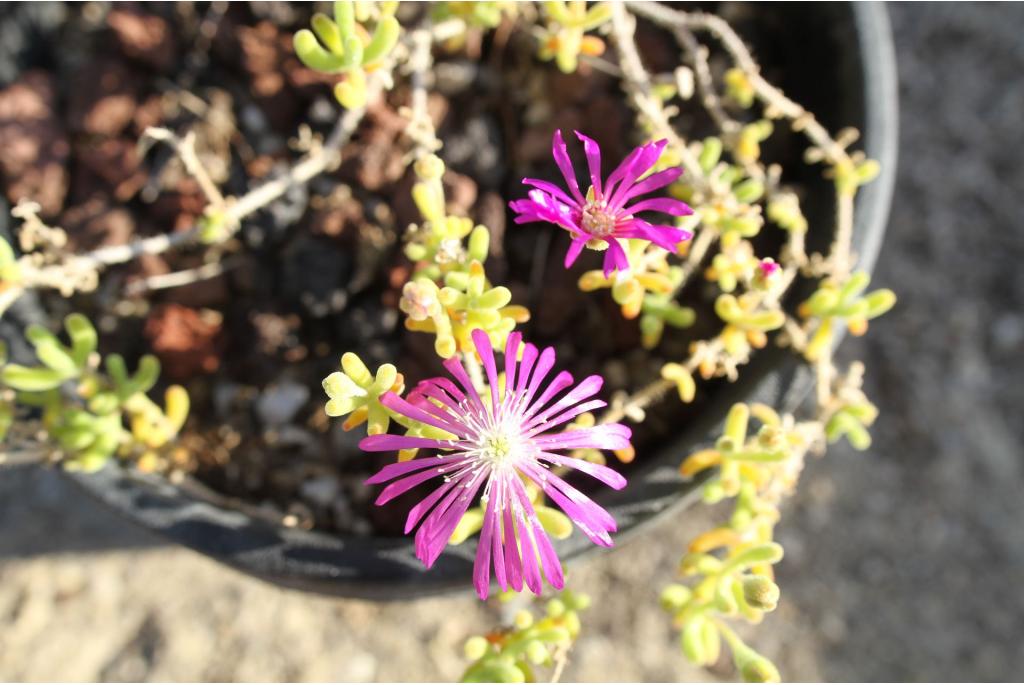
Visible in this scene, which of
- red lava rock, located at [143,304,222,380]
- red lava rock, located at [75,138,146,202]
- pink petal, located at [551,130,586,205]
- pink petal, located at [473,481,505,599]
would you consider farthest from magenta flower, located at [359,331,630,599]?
red lava rock, located at [75,138,146,202]

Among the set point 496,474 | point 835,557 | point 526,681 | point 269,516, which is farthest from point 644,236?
point 835,557

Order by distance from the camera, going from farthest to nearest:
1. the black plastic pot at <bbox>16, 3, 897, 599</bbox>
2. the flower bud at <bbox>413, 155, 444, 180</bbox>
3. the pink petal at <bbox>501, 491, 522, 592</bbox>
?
1. the black plastic pot at <bbox>16, 3, 897, 599</bbox>
2. the flower bud at <bbox>413, 155, 444, 180</bbox>
3. the pink petal at <bbox>501, 491, 522, 592</bbox>

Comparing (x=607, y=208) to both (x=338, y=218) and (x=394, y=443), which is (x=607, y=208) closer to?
(x=394, y=443)

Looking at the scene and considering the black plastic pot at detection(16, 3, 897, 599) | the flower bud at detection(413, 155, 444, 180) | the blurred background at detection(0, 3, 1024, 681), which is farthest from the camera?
the blurred background at detection(0, 3, 1024, 681)

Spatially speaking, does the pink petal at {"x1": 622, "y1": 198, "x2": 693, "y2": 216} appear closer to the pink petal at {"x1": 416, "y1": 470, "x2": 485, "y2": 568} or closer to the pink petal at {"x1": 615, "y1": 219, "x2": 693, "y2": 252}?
the pink petal at {"x1": 615, "y1": 219, "x2": 693, "y2": 252}

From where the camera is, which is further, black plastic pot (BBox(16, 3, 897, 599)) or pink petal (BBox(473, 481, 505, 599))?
black plastic pot (BBox(16, 3, 897, 599))

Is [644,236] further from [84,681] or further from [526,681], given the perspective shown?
[84,681]
